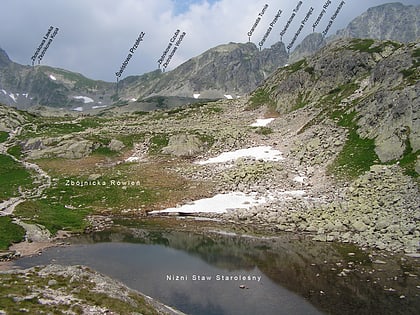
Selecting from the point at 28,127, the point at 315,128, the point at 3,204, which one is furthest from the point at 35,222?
the point at 28,127

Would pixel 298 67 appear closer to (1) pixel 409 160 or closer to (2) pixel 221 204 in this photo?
(1) pixel 409 160

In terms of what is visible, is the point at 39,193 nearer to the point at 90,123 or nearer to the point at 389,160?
the point at 389,160

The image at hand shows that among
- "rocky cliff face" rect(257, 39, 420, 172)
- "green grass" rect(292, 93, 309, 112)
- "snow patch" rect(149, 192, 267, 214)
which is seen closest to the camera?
"snow patch" rect(149, 192, 267, 214)

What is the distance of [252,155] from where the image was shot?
82938 mm

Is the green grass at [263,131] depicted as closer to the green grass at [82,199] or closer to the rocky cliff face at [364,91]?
the rocky cliff face at [364,91]

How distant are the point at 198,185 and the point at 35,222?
1109 inches

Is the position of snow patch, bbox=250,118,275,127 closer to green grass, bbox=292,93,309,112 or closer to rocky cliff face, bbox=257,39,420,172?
rocky cliff face, bbox=257,39,420,172

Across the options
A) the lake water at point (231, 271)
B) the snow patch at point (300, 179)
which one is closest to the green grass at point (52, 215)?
the lake water at point (231, 271)

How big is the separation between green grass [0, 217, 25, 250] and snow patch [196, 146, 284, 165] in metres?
41.8

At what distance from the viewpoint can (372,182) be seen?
186ft

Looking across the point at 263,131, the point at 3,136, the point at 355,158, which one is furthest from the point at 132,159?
the point at 3,136

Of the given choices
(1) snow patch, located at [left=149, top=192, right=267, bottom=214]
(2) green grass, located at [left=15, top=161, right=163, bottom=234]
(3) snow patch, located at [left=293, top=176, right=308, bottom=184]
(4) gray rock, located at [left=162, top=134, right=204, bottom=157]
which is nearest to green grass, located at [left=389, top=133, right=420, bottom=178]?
(3) snow patch, located at [left=293, top=176, right=308, bottom=184]

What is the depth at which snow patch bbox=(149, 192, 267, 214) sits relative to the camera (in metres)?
60.0

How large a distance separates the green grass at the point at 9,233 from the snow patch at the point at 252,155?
4178cm
